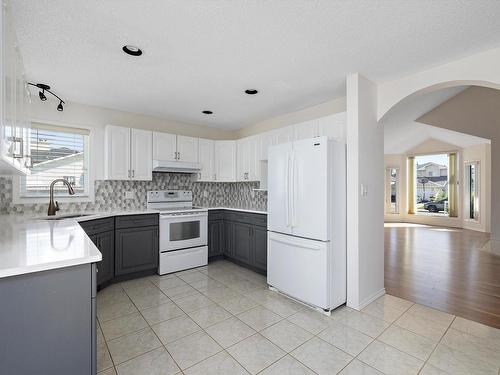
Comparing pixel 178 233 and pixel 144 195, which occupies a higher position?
pixel 144 195

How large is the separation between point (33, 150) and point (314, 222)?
12.1 ft

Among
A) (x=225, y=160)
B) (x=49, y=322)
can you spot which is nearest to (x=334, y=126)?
(x=225, y=160)

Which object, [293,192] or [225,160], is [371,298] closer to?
[293,192]

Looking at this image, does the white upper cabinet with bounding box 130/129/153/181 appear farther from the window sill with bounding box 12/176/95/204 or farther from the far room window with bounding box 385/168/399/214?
the far room window with bounding box 385/168/399/214

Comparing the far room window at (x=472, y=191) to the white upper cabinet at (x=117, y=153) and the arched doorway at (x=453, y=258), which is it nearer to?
the arched doorway at (x=453, y=258)

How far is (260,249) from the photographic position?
3.69 m

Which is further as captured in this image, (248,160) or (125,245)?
(248,160)

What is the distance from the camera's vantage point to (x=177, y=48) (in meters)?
2.17

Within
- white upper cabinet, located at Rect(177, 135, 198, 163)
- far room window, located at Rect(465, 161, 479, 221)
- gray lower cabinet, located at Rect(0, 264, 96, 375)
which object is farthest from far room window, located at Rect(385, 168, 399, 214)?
gray lower cabinet, located at Rect(0, 264, 96, 375)

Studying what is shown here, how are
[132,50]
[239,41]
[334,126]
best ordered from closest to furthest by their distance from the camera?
[239,41], [132,50], [334,126]

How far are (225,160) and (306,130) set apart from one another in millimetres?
1778

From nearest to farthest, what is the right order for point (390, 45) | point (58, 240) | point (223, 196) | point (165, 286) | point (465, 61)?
point (58, 240) < point (390, 45) < point (465, 61) < point (165, 286) < point (223, 196)

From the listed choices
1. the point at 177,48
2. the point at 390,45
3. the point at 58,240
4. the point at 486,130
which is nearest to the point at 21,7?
the point at 177,48

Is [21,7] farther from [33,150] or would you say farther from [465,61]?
[465,61]
